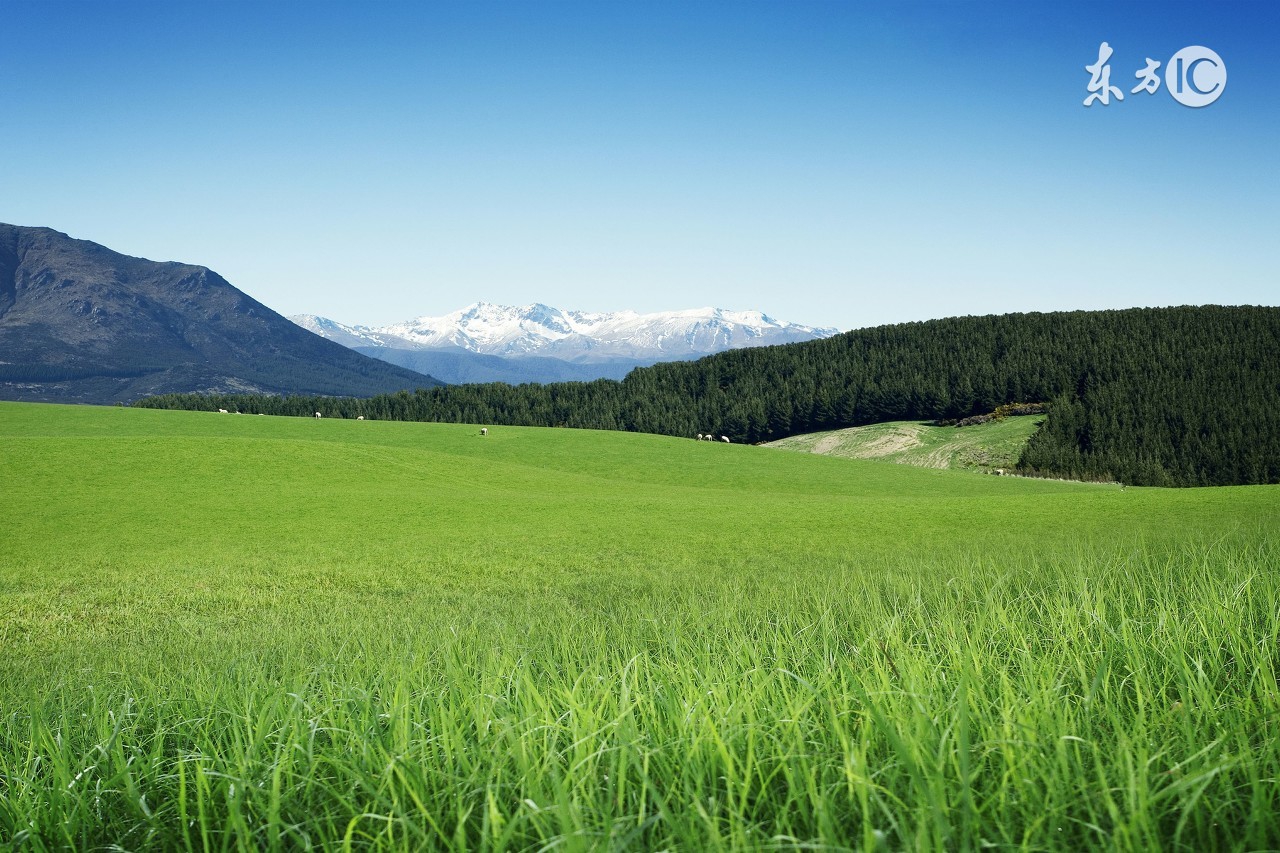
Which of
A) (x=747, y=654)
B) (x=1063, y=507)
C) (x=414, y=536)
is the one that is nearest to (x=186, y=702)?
(x=747, y=654)

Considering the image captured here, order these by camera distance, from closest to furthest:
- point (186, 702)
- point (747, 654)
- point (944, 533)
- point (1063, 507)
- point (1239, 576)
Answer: point (186, 702) < point (747, 654) < point (1239, 576) < point (944, 533) < point (1063, 507)

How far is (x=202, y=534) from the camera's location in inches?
639

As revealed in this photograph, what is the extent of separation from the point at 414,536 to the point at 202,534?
15.1ft

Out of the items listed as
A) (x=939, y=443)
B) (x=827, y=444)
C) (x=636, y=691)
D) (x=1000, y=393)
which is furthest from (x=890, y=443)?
(x=636, y=691)

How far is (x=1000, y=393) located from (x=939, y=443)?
24.0 metres

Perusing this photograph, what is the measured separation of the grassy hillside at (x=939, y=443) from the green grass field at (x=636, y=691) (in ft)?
183

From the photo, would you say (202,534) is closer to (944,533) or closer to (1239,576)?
(944,533)

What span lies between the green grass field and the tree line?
60937 millimetres

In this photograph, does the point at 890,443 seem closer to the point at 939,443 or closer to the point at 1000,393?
the point at 939,443

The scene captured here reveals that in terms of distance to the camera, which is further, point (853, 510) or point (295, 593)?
point (853, 510)

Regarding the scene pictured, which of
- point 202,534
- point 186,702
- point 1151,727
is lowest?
point 202,534

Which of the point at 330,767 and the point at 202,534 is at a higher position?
the point at 330,767

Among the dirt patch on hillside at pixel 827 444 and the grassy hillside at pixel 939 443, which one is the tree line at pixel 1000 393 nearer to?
the grassy hillside at pixel 939 443

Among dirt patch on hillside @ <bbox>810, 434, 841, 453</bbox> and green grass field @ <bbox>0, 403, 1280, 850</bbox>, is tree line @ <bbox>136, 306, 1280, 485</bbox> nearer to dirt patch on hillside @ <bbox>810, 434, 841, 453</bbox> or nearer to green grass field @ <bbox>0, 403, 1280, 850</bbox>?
dirt patch on hillside @ <bbox>810, 434, 841, 453</bbox>
